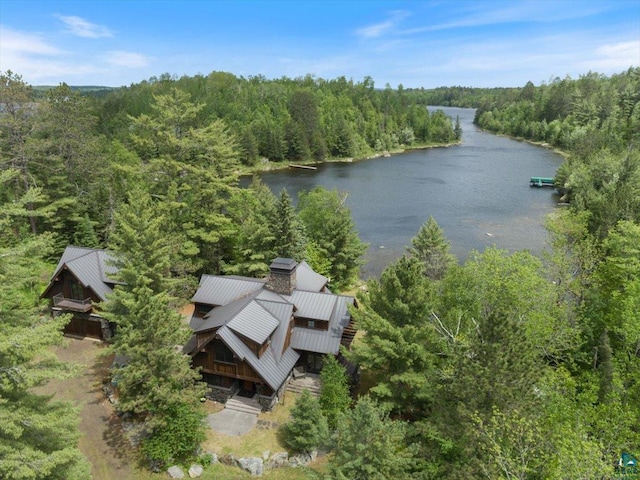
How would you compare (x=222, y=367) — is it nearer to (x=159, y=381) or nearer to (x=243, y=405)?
(x=243, y=405)

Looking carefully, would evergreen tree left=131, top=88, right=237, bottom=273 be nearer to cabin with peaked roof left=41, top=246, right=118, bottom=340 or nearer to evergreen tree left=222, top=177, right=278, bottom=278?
evergreen tree left=222, top=177, right=278, bottom=278

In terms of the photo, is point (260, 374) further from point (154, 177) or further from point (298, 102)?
point (298, 102)

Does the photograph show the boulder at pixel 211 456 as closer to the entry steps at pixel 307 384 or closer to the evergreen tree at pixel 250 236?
the entry steps at pixel 307 384

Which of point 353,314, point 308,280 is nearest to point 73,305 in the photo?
point 308,280

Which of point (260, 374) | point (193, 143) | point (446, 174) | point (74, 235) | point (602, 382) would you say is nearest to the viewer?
point (602, 382)

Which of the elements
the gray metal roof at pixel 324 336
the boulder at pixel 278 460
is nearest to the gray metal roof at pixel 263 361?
the gray metal roof at pixel 324 336

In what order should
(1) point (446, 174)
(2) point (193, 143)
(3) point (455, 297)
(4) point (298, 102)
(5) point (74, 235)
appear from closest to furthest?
(3) point (455, 297)
(2) point (193, 143)
(5) point (74, 235)
(1) point (446, 174)
(4) point (298, 102)

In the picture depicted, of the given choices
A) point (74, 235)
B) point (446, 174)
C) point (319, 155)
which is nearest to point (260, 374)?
point (74, 235)
